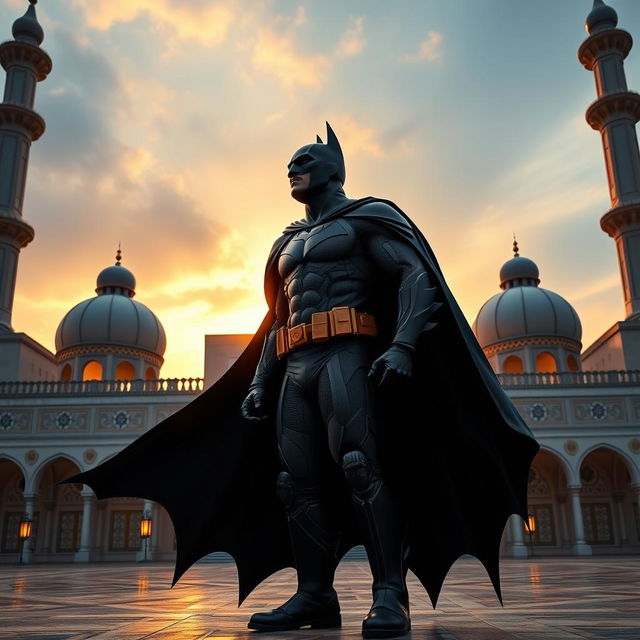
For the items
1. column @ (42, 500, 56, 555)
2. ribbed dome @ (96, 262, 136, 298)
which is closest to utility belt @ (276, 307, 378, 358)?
column @ (42, 500, 56, 555)

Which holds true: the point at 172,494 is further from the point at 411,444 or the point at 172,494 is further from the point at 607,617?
the point at 607,617

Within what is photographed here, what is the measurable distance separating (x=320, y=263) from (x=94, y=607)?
9.72 ft

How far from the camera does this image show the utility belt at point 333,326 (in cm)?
347

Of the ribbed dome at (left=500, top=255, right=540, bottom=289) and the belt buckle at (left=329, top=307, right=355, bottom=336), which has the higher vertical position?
the ribbed dome at (left=500, top=255, right=540, bottom=289)

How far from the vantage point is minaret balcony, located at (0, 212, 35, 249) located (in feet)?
95.9

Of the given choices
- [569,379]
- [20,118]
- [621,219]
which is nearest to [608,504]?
[569,379]

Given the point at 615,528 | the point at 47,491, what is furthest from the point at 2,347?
the point at 615,528

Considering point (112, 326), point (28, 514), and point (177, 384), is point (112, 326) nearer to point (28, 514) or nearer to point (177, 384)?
point (177, 384)

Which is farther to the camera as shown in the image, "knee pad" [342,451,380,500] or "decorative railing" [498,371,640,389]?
"decorative railing" [498,371,640,389]

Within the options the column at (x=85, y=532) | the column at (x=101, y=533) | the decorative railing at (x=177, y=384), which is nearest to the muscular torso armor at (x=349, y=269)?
the decorative railing at (x=177, y=384)

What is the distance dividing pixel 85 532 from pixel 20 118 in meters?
17.8

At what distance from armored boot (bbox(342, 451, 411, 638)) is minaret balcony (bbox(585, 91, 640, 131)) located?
103 feet

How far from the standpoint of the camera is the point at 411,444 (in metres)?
3.66

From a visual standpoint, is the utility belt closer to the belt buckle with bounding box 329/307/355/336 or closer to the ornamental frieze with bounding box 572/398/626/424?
the belt buckle with bounding box 329/307/355/336
